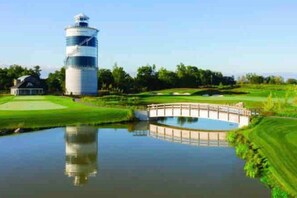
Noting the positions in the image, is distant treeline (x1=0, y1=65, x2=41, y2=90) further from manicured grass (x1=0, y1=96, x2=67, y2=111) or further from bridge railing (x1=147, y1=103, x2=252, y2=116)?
bridge railing (x1=147, y1=103, x2=252, y2=116)

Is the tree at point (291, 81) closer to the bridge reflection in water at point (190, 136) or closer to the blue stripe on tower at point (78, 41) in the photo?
the blue stripe on tower at point (78, 41)

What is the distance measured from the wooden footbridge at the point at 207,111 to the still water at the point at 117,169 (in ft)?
32.4

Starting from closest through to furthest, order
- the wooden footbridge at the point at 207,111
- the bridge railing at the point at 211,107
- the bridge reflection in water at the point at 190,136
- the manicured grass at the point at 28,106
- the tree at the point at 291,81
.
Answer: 1. the bridge reflection in water at the point at 190,136
2. the wooden footbridge at the point at 207,111
3. the bridge railing at the point at 211,107
4. the manicured grass at the point at 28,106
5. the tree at the point at 291,81

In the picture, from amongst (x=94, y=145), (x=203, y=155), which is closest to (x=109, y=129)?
(x=94, y=145)

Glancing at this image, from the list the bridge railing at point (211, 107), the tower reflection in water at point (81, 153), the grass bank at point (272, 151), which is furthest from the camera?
the bridge railing at point (211, 107)

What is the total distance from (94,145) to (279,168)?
19.3 meters

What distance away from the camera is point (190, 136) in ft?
147

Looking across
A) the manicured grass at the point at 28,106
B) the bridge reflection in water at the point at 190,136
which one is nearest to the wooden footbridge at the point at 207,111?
the bridge reflection in water at the point at 190,136

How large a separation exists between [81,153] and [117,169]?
7825 mm

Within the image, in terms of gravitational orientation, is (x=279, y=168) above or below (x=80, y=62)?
below

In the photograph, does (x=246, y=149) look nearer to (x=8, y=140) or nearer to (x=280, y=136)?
(x=280, y=136)

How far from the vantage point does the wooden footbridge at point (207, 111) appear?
153 feet

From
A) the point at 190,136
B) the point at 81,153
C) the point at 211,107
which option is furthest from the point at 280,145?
the point at 211,107

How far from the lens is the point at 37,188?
24.2 meters
